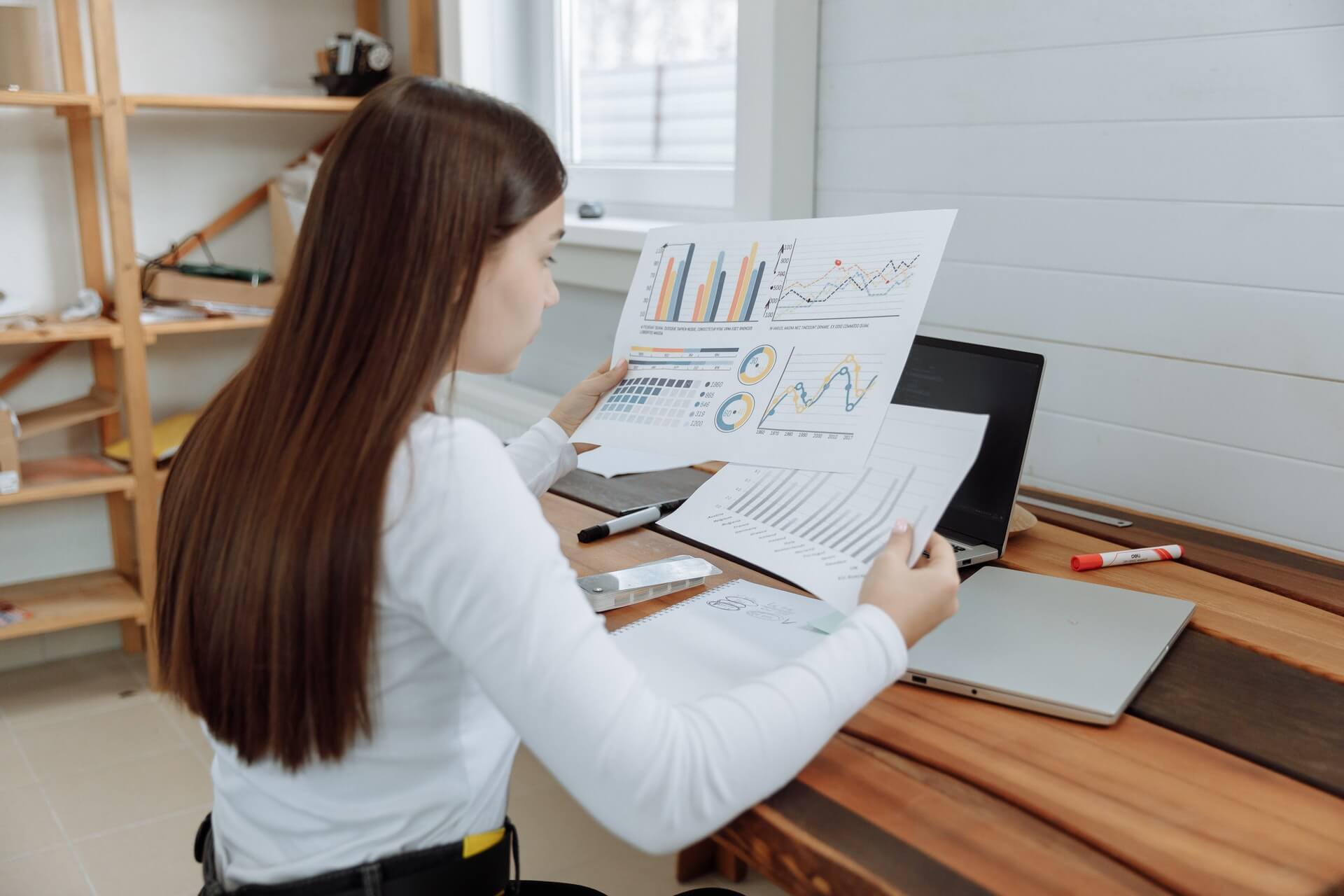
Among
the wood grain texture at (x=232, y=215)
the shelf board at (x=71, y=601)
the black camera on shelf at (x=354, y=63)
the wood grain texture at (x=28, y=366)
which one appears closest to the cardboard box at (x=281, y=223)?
the wood grain texture at (x=232, y=215)

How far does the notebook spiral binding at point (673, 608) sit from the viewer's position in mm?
1001

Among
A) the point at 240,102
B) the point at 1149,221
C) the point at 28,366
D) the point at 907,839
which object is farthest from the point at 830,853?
the point at 28,366

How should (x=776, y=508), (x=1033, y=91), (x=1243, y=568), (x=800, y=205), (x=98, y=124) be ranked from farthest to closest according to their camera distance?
(x=98, y=124) → (x=800, y=205) → (x=1033, y=91) → (x=1243, y=568) → (x=776, y=508)

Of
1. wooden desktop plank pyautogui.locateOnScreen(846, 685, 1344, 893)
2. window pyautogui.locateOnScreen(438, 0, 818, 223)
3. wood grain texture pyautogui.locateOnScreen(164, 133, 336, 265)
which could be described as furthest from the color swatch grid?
wood grain texture pyautogui.locateOnScreen(164, 133, 336, 265)

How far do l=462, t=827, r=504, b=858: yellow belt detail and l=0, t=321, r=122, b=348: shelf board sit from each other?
1.96 meters

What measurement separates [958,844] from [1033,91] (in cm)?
119

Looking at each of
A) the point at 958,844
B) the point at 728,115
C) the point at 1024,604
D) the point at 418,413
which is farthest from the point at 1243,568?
the point at 728,115

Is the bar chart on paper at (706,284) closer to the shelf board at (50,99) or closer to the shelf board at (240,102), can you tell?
the shelf board at (240,102)

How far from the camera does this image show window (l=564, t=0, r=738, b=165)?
229 cm

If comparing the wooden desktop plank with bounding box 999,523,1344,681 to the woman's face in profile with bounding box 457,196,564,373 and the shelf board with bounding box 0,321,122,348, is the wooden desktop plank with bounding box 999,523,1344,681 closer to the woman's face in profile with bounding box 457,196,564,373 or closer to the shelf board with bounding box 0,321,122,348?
the woman's face in profile with bounding box 457,196,564,373

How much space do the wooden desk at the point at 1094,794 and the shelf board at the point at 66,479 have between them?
2147mm

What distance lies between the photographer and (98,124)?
265 cm

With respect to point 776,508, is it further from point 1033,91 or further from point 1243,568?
point 1033,91

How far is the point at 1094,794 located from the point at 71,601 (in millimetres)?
2480
